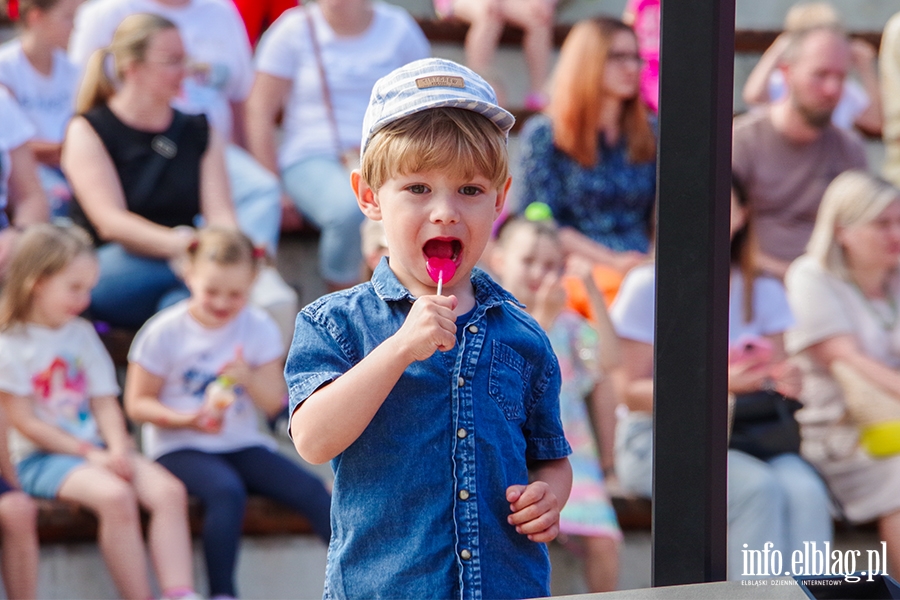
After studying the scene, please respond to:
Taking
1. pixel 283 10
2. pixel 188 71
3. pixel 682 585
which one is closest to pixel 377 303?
pixel 682 585

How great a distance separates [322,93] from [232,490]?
139 centimetres

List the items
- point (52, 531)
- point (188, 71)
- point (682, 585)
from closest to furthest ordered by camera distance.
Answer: point (682, 585), point (52, 531), point (188, 71)

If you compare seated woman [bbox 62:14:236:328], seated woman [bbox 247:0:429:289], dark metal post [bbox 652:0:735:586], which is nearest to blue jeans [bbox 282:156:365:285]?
seated woman [bbox 247:0:429:289]

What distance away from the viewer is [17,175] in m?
3.13

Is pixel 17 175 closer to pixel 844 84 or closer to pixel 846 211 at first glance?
pixel 846 211

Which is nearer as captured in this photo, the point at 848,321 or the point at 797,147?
the point at 848,321

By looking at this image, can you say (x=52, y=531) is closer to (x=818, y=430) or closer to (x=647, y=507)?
(x=647, y=507)

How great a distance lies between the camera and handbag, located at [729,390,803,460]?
116 inches

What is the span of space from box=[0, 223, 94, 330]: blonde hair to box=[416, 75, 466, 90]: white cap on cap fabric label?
6.19ft

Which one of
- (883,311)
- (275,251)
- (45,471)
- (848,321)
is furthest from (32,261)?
(883,311)

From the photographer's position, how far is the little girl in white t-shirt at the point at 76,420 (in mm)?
2719

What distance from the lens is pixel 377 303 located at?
4.21ft

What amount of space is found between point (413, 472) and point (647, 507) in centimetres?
194

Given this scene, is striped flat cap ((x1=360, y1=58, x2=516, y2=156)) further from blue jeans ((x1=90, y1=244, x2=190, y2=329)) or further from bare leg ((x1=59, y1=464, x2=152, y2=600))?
blue jeans ((x1=90, y1=244, x2=190, y2=329))
